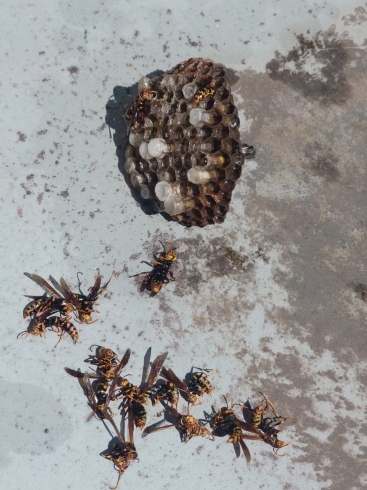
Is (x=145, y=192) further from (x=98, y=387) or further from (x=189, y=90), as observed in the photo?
(x=98, y=387)

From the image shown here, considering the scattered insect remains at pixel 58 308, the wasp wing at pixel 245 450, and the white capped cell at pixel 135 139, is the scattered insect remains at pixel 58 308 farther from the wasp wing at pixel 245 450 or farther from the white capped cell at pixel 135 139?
the wasp wing at pixel 245 450

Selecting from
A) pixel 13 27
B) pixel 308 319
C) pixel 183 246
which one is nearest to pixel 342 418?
pixel 308 319

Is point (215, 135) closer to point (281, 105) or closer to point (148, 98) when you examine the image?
point (148, 98)

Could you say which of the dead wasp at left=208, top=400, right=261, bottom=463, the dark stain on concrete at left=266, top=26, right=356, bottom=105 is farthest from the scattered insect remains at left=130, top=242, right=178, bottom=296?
the dark stain on concrete at left=266, top=26, right=356, bottom=105

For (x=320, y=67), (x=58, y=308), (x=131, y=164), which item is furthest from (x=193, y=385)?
(x=320, y=67)

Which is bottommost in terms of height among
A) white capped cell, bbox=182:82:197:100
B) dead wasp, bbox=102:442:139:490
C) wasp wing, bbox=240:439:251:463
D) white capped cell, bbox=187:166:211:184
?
wasp wing, bbox=240:439:251:463

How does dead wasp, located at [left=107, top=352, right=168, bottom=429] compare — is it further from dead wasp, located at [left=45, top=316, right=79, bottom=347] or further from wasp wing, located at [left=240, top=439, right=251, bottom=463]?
wasp wing, located at [left=240, top=439, right=251, bottom=463]

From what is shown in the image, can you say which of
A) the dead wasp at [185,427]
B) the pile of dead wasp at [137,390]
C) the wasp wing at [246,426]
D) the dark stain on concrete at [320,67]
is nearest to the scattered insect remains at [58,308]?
the pile of dead wasp at [137,390]
